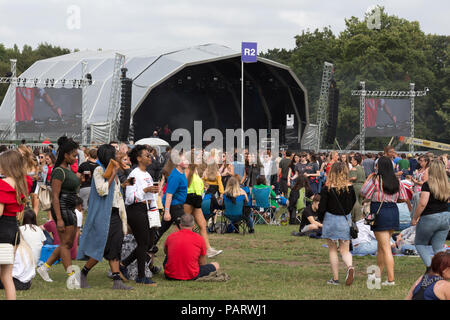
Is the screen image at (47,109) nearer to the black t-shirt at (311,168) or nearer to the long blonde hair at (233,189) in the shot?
the black t-shirt at (311,168)

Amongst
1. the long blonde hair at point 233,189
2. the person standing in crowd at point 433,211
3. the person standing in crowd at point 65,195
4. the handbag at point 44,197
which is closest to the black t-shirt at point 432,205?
the person standing in crowd at point 433,211

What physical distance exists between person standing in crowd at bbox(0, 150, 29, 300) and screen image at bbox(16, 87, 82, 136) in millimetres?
25090

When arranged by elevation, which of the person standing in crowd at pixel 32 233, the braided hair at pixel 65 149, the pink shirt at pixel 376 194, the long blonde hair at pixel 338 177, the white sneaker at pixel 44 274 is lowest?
the white sneaker at pixel 44 274

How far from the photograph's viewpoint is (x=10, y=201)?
5.81 metres

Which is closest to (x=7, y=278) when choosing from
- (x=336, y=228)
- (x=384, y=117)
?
(x=336, y=228)

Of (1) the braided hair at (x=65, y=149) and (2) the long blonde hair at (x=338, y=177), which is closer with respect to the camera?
(1) the braided hair at (x=65, y=149)

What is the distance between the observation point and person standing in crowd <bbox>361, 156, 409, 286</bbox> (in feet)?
26.2

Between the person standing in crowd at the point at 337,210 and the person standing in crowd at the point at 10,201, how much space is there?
353cm

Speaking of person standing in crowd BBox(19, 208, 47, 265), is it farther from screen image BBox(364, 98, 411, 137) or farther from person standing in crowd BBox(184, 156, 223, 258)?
screen image BBox(364, 98, 411, 137)

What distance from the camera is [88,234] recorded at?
759cm

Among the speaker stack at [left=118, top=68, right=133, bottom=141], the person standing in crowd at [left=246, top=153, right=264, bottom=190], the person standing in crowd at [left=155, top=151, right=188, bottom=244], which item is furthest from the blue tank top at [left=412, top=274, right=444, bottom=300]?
the speaker stack at [left=118, top=68, right=133, bottom=141]

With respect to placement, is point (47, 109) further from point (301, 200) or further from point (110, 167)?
point (110, 167)

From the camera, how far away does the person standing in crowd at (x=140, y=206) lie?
7852 mm

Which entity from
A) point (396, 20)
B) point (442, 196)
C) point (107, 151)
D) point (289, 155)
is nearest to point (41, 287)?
point (107, 151)
